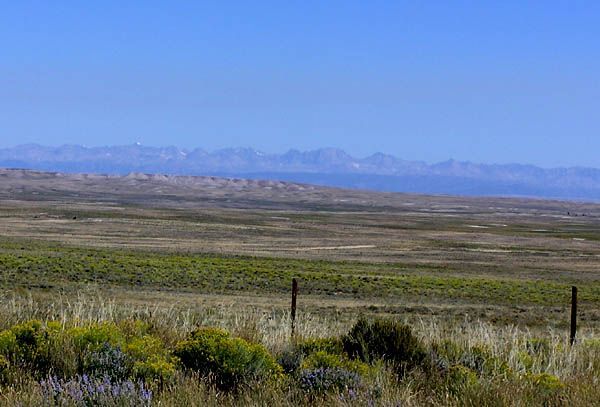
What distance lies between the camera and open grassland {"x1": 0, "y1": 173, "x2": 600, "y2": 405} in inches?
336

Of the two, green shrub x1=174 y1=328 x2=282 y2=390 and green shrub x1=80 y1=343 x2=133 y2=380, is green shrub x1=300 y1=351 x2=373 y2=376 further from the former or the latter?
green shrub x1=80 y1=343 x2=133 y2=380

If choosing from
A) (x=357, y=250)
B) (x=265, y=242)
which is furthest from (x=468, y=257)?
(x=265, y=242)

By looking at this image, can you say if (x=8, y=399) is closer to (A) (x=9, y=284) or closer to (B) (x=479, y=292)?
(A) (x=9, y=284)

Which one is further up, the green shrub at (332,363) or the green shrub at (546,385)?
the green shrub at (332,363)

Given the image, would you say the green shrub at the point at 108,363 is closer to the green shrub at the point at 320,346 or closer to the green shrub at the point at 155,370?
the green shrub at the point at 155,370

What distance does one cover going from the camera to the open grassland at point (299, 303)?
8523 millimetres

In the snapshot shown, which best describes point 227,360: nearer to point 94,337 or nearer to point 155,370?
point 155,370

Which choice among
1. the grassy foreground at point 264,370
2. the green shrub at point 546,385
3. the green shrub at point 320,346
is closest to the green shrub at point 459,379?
the grassy foreground at point 264,370

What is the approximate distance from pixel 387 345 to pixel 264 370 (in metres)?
1.81

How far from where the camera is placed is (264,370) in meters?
9.16

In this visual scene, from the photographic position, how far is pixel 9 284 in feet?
104

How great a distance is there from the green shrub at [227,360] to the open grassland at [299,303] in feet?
0.15

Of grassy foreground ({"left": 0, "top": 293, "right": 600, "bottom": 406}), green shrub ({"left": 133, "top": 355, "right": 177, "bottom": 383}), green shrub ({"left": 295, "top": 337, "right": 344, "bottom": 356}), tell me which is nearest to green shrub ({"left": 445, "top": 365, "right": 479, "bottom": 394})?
grassy foreground ({"left": 0, "top": 293, "right": 600, "bottom": 406})

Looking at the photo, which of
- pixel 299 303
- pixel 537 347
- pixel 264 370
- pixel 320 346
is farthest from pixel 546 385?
pixel 299 303
